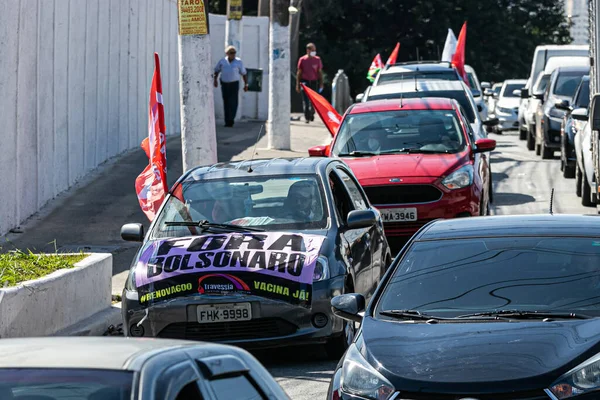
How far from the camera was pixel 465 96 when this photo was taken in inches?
813

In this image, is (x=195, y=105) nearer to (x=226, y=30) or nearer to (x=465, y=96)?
(x=465, y=96)

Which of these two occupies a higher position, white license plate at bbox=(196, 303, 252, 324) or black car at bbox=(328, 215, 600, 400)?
black car at bbox=(328, 215, 600, 400)

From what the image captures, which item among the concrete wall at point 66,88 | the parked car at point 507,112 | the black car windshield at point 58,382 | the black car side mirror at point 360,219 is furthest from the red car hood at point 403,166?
the parked car at point 507,112

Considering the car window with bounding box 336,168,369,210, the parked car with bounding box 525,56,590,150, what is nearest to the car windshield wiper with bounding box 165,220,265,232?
the car window with bounding box 336,168,369,210

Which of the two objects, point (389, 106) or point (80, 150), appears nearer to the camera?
point (389, 106)

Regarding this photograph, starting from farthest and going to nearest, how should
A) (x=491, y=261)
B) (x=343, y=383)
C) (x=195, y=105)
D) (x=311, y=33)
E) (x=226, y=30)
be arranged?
(x=311, y=33) → (x=226, y=30) → (x=195, y=105) → (x=491, y=261) → (x=343, y=383)

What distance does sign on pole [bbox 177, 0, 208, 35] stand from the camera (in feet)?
46.6

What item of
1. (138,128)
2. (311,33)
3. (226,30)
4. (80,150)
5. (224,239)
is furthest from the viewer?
(311,33)

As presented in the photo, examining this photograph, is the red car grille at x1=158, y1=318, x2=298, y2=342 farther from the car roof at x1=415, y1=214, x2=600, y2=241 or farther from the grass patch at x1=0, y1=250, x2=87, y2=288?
the car roof at x1=415, y1=214, x2=600, y2=241

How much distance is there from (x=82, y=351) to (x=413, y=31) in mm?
55062

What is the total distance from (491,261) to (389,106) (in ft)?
30.7

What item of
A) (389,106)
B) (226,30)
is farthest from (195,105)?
(226,30)

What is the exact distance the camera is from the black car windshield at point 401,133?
15.4 metres

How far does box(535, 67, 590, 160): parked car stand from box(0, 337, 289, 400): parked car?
22.5 metres
